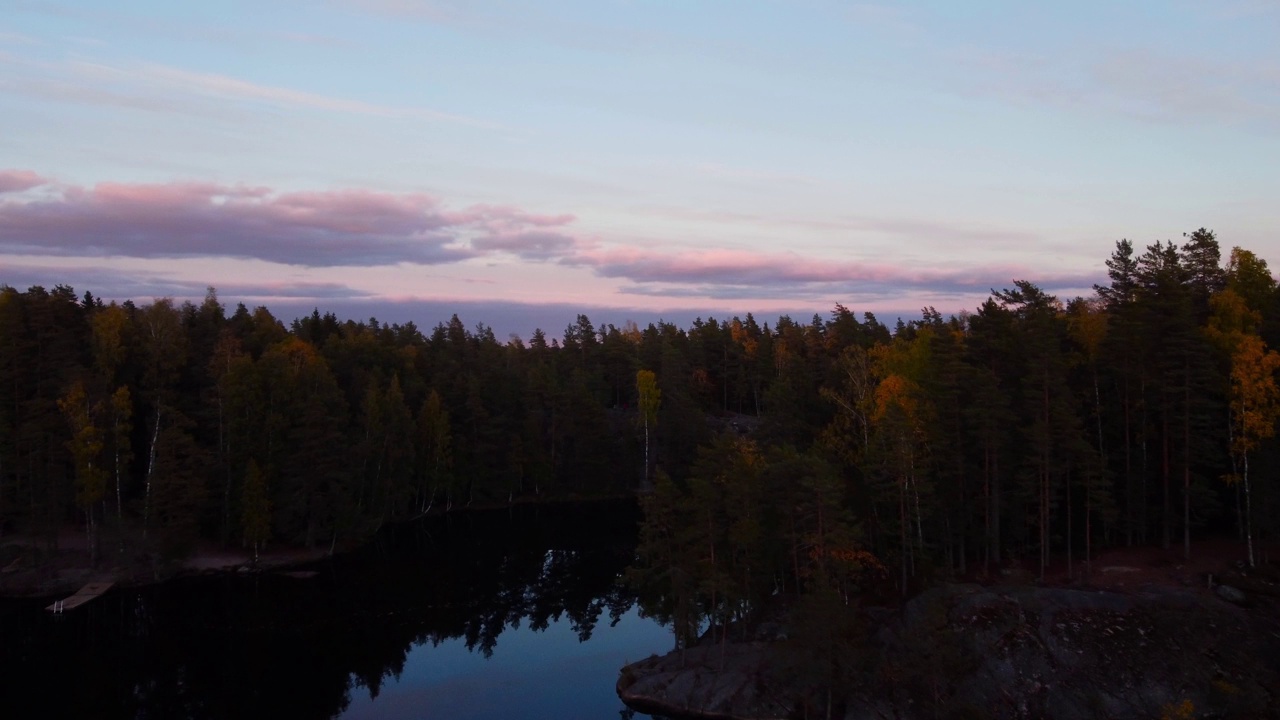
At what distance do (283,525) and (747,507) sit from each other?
146 feet

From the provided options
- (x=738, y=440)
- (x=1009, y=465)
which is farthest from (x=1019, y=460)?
(x=738, y=440)

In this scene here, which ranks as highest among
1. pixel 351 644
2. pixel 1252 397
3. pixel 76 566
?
pixel 1252 397

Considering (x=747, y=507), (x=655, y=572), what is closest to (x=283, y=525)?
(x=655, y=572)

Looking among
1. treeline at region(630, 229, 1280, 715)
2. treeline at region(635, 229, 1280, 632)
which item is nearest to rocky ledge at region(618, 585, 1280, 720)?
treeline at region(630, 229, 1280, 715)

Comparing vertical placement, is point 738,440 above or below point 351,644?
above

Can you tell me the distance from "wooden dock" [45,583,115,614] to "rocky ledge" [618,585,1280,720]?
130 feet

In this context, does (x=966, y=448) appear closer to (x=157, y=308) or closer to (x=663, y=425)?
(x=663, y=425)

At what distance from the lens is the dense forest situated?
1624 inches

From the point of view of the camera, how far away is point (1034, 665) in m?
35.2

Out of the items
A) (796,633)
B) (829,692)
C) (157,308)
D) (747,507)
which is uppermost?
(157,308)

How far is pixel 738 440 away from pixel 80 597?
147 feet

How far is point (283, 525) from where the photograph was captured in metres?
67.3

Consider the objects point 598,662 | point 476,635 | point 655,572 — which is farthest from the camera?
point 476,635

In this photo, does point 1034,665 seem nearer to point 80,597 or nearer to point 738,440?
point 738,440
